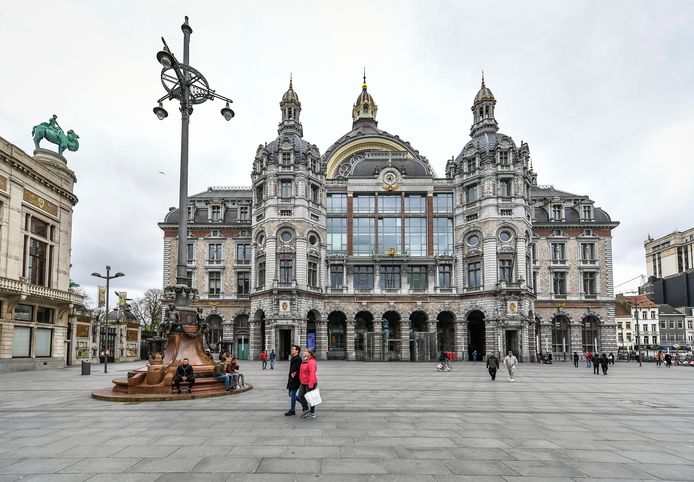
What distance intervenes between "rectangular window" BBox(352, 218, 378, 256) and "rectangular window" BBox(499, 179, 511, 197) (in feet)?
51.1

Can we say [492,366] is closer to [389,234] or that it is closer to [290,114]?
[389,234]

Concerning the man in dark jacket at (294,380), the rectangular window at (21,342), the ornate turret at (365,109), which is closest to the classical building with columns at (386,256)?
the ornate turret at (365,109)

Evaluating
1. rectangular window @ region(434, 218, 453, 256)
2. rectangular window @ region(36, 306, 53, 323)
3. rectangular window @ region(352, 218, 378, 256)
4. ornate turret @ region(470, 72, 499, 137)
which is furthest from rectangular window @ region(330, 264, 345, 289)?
rectangular window @ region(36, 306, 53, 323)

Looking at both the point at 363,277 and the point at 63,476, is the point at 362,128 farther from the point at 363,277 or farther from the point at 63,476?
the point at 63,476

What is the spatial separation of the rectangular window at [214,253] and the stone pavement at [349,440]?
1762 inches

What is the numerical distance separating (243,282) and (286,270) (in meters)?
10.2

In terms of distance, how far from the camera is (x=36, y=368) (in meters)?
39.5

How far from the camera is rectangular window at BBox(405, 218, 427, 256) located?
60500 millimetres

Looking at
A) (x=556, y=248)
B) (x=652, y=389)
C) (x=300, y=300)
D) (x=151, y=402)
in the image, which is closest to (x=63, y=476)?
(x=151, y=402)

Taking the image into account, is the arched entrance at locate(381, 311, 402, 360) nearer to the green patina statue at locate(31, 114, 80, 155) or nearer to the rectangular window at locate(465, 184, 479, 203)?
the rectangular window at locate(465, 184, 479, 203)

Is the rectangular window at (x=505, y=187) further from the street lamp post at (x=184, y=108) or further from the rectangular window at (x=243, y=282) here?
the street lamp post at (x=184, y=108)

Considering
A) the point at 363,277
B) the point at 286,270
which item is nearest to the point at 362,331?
the point at 363,277

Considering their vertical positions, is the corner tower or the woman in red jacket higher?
the corner tower

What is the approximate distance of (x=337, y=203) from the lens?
6144 cm
